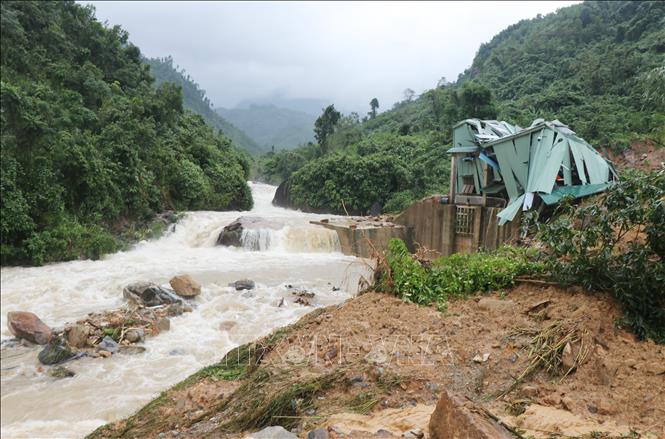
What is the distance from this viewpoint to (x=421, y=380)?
2.86 metres

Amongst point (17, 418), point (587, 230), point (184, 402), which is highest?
point (587, 230)

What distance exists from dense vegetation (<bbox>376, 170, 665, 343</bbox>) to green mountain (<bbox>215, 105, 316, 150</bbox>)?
10784 centimetres

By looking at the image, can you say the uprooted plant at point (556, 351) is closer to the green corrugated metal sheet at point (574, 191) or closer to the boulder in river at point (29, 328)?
the boulder in river at point (29, 328)

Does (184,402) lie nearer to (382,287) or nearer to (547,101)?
(382,287)

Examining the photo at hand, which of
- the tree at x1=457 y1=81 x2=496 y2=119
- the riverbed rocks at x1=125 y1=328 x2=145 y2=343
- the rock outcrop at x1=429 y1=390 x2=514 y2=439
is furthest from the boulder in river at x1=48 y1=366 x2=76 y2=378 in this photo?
the tree at x1=457 y1=81 x2=496 y2=119

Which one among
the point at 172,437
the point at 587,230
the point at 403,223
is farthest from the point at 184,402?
the point at 403,223

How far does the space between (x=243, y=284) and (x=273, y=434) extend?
25.4ft

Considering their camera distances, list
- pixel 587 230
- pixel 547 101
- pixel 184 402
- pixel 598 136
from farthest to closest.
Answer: pixel 547 101, pixel 598 136, pixel 587 230, pixel 184 402

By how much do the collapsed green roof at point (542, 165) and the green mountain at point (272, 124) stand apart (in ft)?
332

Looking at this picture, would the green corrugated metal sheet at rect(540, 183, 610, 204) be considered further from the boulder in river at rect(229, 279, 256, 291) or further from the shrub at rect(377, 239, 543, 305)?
the boulder in river at rect(229, 279, 256, 291)

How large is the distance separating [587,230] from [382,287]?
7.14 feet

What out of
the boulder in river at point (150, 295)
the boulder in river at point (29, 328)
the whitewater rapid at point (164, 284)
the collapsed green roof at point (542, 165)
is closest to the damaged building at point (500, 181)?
the collapsed green roof at point (542, 165)

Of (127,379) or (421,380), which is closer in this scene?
(421,380)

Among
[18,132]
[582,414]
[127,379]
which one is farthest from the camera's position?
[18,132]
